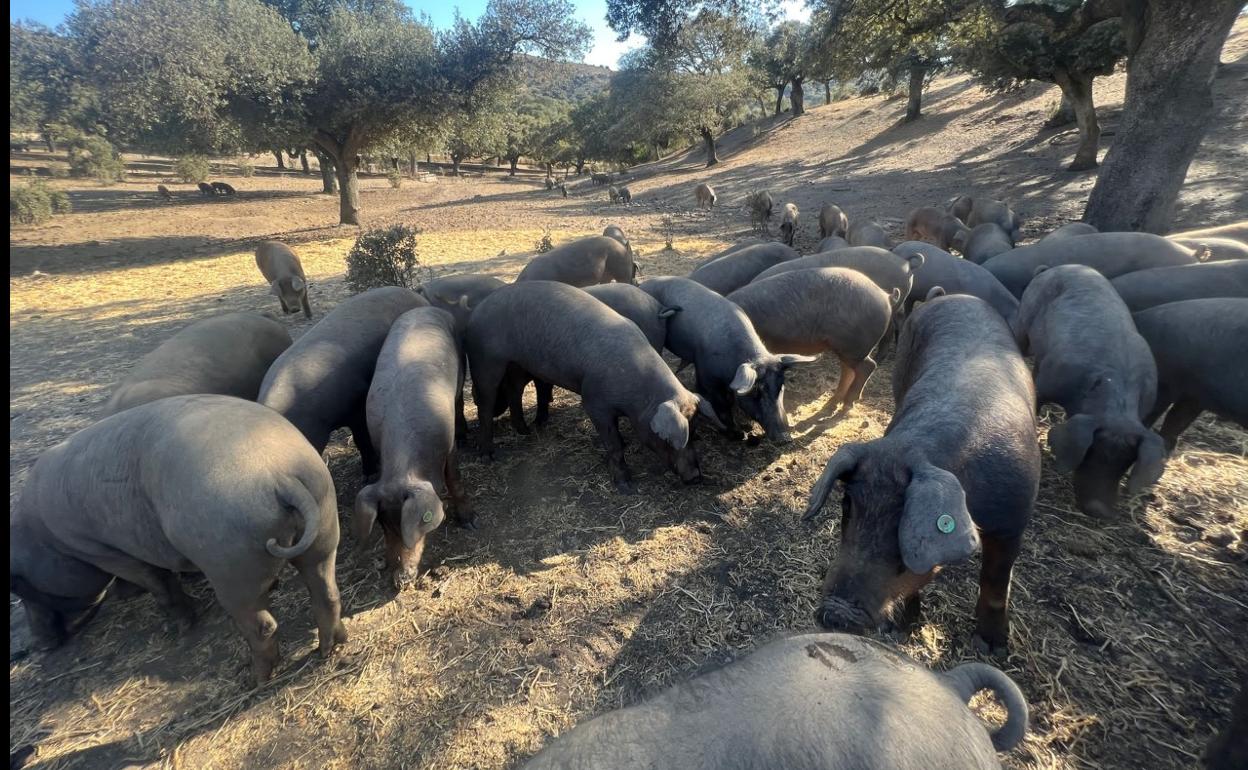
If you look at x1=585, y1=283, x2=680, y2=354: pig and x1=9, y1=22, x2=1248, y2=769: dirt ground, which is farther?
x1=585, y1=283, x2=680, y2=354: pig

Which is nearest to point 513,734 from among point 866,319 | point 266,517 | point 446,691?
point 446,691

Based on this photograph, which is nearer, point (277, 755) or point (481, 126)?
point (277, 755)

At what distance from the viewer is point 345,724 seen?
3256mm

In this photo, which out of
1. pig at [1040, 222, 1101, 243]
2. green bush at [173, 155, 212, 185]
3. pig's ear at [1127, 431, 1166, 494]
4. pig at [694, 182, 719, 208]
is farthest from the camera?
green bush at [173, 155, 212, 185]

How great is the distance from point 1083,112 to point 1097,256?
493 inches

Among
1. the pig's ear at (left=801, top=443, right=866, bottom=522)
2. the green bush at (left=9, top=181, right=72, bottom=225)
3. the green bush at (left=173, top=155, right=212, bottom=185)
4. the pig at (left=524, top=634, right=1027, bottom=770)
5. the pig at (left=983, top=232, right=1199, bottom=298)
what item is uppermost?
the green bush at (left=173, top=155, right=212, bottom=185)

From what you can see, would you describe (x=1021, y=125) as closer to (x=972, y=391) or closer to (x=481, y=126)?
(x=481, y=126)

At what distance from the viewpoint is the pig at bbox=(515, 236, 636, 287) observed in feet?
30.3

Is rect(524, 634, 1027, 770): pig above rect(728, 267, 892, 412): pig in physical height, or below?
below

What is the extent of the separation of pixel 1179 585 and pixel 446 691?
4.94 m

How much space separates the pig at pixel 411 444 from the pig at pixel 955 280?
5741mm

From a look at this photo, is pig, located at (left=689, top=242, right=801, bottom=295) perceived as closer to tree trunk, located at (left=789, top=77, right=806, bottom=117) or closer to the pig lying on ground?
the pig lying on ground

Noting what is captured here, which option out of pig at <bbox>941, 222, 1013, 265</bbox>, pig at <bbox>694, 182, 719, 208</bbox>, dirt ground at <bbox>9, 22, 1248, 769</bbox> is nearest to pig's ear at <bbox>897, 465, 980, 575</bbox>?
dirt ground at <bbox>9, 22, 1248, 769</bbox>

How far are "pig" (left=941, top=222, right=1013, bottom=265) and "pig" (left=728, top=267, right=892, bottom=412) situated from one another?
3.81m
